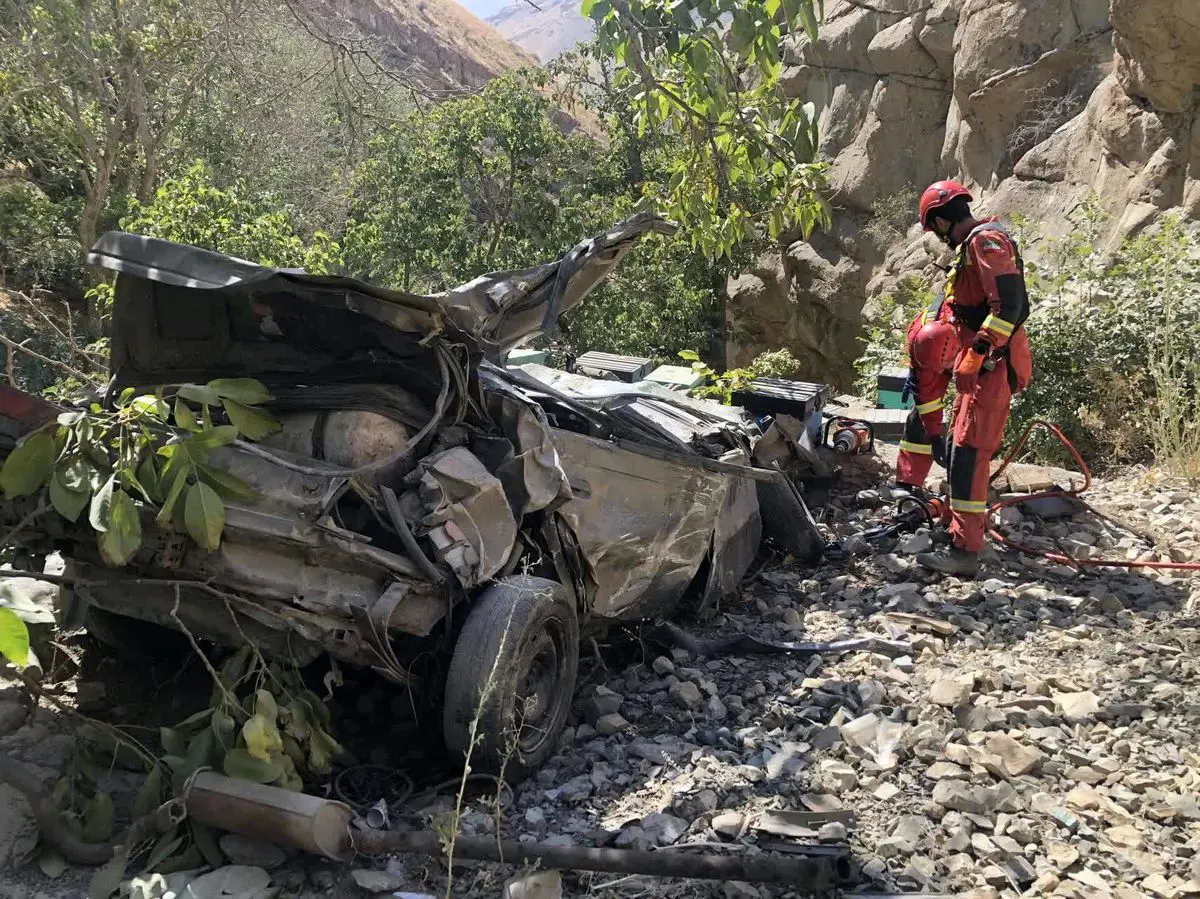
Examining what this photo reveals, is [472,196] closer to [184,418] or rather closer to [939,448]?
[939,448]

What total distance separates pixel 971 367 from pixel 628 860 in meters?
3.52

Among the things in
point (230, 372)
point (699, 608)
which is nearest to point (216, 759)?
point (230, 372)

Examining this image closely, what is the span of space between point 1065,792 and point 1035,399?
195 inches

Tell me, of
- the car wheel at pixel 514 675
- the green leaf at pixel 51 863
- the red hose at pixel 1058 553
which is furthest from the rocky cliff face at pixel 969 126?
the green leaf at pixel 51 863

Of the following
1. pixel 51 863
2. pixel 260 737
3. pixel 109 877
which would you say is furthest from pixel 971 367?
pixel 51 863

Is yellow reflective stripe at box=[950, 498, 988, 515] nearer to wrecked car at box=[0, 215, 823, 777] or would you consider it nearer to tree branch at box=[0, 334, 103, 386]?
wrecked car at box=[0, 215, 823, 777]

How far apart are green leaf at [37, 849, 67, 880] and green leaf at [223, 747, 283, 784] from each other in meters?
0.51

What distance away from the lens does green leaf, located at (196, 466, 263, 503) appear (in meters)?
3.04

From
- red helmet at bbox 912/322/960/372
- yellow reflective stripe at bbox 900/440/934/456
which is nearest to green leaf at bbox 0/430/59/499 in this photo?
red helmet at bbox 912/322/960/372

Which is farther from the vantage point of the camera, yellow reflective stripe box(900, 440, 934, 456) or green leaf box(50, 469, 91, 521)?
yellow reflective stripe box(900, 440, 934, 456)

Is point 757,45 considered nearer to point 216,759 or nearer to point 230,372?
point 230,372

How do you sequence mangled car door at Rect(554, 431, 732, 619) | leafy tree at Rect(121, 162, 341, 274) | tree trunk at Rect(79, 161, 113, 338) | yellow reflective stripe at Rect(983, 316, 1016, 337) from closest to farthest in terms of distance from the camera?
mangled car door at Rect(554, 431, 732, 619)
yellow reflective stripe at Rect(983, 316, 1016, 337)
leafy tree at Rect(121, 162, 341, 274)
tree trunk at Rect(79, 161, 113, 338)

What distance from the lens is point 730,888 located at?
283 centimetres

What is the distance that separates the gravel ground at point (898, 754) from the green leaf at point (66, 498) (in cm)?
91
